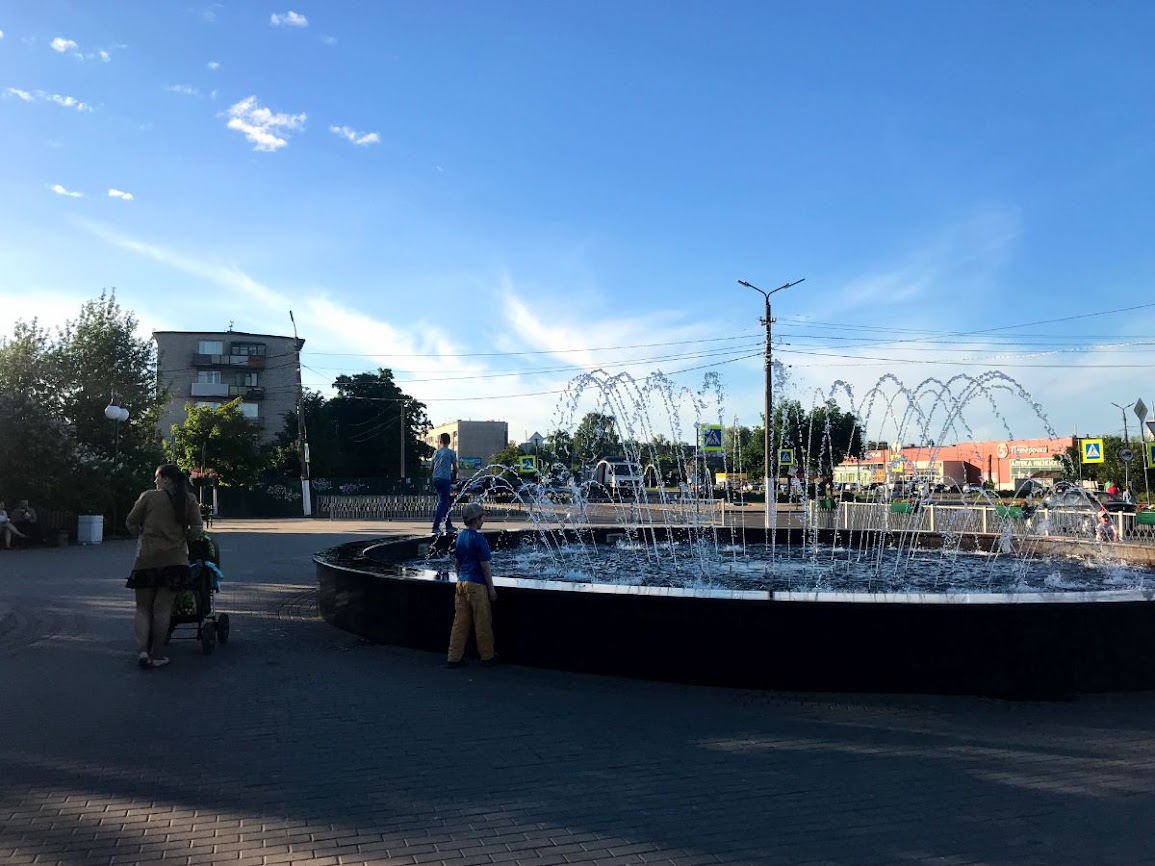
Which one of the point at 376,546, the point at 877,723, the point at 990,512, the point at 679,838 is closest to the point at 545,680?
the point at 877,723

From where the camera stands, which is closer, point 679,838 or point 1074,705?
point 679,838

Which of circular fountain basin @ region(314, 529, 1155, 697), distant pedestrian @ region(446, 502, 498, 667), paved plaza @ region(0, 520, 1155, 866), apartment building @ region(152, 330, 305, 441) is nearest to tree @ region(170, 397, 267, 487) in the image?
apartment building @ region(152, 330, 305, 441)

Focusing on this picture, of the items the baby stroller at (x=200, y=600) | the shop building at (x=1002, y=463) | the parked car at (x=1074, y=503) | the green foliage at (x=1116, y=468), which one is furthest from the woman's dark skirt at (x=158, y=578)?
the shop building at (x=1002, y=463)

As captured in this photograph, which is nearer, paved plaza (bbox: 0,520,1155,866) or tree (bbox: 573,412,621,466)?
paved plaza (bbox: 0,520,1155,866)

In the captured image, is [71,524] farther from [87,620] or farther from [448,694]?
[448,694]

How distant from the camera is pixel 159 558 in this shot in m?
7.20

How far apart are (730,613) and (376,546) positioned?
25.7 ft

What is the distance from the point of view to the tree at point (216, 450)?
43.1 metres

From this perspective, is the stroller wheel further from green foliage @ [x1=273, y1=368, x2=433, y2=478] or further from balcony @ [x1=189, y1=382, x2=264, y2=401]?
balcony @ [x1=189, y1=382, x2=264, y2=401]

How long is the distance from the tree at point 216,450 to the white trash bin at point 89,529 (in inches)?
833

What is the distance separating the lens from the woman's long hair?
7.32m

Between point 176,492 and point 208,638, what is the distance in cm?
140

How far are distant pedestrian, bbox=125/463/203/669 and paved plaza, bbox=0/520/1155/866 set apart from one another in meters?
0.32

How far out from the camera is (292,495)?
135ft
